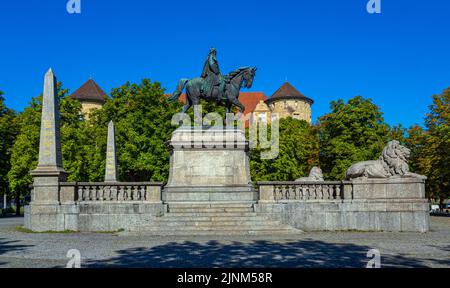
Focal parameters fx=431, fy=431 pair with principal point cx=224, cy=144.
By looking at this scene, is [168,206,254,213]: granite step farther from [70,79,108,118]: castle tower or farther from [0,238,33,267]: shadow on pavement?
[70,79,108,118]: castle tower

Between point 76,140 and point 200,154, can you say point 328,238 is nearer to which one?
point 200,154

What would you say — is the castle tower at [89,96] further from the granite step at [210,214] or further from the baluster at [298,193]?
the baluster at [298,193]

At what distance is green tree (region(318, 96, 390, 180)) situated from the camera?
42938 mm

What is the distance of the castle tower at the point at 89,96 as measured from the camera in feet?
297

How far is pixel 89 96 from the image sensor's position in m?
91.7

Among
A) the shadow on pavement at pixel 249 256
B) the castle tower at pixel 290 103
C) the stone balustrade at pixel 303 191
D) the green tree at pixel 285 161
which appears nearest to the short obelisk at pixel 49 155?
the shadow on pavement at pixel 249 256

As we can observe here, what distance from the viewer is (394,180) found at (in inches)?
715

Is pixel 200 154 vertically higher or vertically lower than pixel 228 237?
higher

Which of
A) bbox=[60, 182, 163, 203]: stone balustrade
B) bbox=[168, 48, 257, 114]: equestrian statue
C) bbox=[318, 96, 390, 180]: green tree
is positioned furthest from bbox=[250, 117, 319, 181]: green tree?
bbox=[60, 182, 163, 203]: stone balustrade

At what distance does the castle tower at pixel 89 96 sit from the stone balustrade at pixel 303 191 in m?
76.7

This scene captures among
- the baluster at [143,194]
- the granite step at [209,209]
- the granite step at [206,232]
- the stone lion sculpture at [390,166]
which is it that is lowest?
the granite step at [206,232]

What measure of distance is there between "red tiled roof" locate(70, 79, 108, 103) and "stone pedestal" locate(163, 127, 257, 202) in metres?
74.8
